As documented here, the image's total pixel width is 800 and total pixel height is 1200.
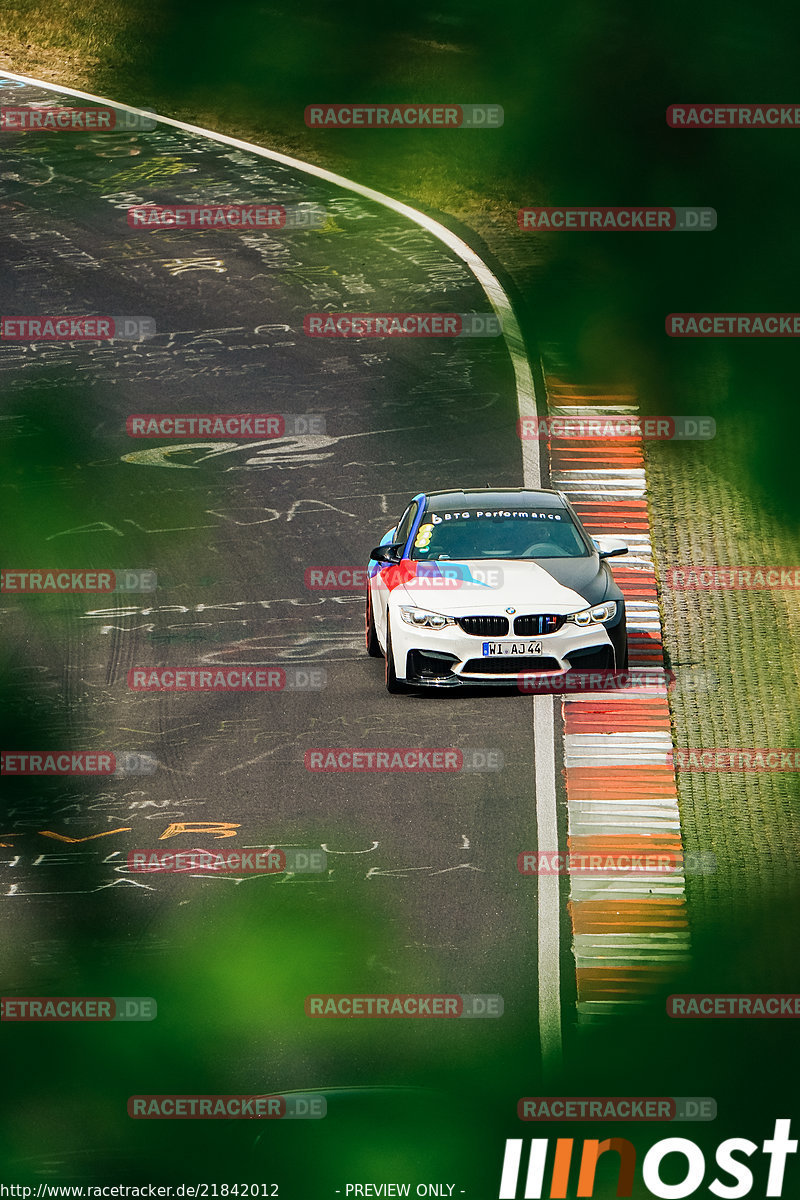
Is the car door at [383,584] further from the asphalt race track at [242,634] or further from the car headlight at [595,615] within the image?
the car headlight at [595,615]

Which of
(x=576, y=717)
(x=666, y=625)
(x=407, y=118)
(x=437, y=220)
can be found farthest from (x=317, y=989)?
(x=407, y=118)

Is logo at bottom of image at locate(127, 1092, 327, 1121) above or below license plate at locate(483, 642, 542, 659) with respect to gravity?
below

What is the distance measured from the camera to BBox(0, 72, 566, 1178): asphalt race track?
1423 centimetres

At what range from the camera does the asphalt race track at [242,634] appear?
14.2m

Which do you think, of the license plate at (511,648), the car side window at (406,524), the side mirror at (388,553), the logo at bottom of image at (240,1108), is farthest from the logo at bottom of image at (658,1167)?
the car side window at (406,524)

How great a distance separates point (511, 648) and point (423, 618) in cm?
86

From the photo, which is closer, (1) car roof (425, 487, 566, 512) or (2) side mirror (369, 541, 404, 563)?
(2) side mirror (369, 541, 404, 563)

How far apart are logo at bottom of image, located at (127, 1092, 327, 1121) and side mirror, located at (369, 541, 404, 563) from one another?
554cm

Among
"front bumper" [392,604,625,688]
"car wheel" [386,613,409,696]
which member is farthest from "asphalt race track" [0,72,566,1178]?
"front bumper" [392,604,625,688]

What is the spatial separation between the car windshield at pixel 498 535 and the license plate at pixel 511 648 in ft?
4.31

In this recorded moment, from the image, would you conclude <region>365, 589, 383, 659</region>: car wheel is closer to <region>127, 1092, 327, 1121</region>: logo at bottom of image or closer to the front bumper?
the front bumper

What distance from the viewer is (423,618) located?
51.1 feet

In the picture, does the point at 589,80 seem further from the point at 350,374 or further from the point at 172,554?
the point at 172,554

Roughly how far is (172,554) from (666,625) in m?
6.14
